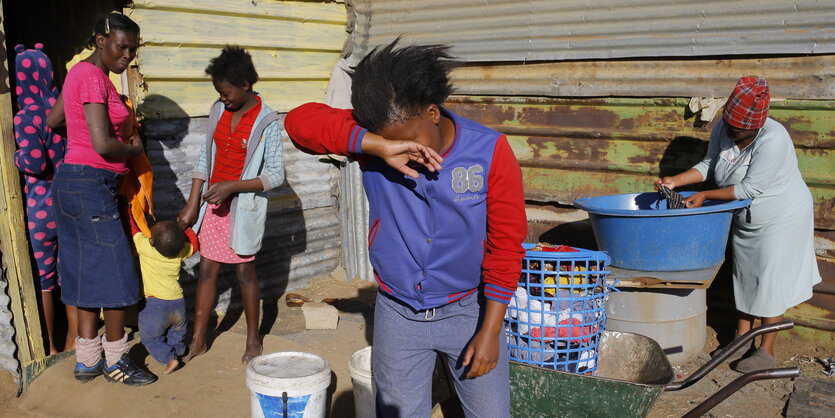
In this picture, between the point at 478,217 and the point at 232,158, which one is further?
the point at 232,158

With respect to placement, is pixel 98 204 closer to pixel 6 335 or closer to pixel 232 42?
pixel 6 335

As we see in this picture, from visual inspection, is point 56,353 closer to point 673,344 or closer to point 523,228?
point 523,228

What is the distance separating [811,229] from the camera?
4879 mm

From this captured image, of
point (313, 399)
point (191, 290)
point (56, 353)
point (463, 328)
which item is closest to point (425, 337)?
point (463, 328)

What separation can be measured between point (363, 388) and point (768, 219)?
9.82 feet

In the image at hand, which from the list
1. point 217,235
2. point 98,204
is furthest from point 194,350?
point 98,204

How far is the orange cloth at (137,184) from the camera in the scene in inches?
182

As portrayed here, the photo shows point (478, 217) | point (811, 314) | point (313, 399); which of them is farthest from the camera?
point (811, 314)

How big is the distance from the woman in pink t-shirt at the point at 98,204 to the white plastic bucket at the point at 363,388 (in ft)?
5.15

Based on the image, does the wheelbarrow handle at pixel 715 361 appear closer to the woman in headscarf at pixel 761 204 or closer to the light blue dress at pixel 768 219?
the woman in headscarf at pixel 761 204

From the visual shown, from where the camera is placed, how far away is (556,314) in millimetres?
3652

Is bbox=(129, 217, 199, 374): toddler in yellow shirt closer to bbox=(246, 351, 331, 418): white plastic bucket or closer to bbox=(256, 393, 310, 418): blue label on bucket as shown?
bbox=(246, 351, 331, 418): white plastic bucket

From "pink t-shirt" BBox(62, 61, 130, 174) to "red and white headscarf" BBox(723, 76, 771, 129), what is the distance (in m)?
3.88

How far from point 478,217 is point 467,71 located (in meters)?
4.07
